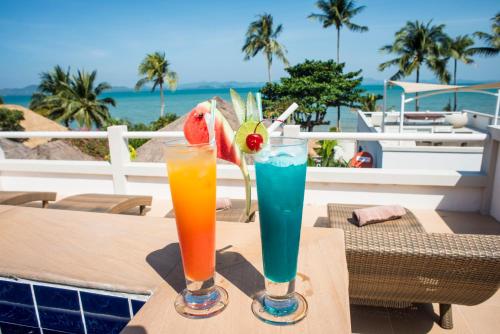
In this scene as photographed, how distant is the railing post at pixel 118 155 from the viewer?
13.5ft

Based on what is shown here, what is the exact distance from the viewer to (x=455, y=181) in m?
3.67

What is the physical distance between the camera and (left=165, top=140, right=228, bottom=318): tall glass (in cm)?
74

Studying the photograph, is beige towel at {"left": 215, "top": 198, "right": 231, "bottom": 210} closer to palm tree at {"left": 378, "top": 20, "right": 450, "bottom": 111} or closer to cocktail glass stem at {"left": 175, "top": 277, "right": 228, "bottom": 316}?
cocktail glass stem at {"left": 175, "top": 277, "right": 228, "bottom": 316}

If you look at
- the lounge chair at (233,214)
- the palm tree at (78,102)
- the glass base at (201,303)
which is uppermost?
the palm tree at (78,102)

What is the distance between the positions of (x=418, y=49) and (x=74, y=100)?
34652 mm

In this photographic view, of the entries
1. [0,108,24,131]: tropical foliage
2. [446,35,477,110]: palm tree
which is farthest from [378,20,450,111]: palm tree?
[0,108,24,131]: tropical foliage

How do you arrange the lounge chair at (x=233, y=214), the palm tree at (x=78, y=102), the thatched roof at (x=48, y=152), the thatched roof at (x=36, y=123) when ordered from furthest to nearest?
the thatched roof at (x=36, y=123) < the palm tree at (x=78, y=102) < the thatched roof at (x=48, y=152) < the lounge chair at (x=233, y=214)

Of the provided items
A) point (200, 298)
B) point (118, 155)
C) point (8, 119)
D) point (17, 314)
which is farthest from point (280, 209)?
point (8, 119)

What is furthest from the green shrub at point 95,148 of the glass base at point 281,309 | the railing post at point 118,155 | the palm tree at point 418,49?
the palm tree at point 418,49

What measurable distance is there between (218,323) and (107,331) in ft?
2.16

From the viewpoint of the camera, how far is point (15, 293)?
1.19 meters

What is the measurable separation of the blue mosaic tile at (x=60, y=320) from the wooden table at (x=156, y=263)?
0.78 feet

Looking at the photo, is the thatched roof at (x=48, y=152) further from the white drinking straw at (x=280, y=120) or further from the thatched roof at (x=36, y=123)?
the thatched roof at (x=36, y=123)

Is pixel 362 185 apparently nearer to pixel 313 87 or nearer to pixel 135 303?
pixel 135 303
